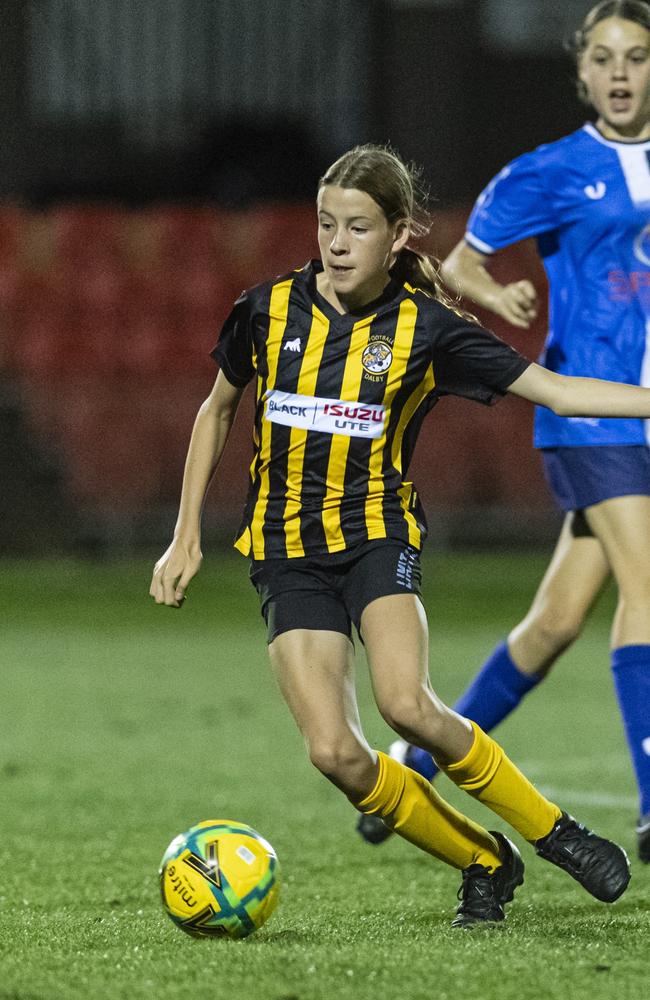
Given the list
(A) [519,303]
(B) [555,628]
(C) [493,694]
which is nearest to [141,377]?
(C) [493,694]

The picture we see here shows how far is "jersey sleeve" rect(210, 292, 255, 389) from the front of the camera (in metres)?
3.88

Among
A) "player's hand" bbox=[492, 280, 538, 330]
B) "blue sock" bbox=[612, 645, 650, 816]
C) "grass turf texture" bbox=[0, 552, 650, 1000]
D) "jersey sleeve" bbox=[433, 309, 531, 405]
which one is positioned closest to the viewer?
"grass turf texture" bbox=[0, 552, 650, 1000]

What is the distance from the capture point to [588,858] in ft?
12.2

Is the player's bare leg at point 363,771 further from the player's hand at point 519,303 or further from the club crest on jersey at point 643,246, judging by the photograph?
the club crest on jersey at point 643,246

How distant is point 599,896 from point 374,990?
34.3 inches

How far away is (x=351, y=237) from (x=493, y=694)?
1.64 meters

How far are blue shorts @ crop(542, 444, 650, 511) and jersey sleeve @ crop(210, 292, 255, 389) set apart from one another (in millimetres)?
1004

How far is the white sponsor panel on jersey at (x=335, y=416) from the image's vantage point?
3.76 meters

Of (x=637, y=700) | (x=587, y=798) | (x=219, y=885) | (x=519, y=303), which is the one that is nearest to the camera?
(x=219, y=885)

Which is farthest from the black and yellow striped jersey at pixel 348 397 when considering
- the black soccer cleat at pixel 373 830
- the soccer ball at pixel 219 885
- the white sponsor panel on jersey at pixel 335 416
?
the black soccer cleat at pixel 373 830

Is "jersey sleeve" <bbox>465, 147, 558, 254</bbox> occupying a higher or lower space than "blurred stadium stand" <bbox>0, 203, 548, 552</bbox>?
higher

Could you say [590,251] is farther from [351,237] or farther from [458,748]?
[458,748]

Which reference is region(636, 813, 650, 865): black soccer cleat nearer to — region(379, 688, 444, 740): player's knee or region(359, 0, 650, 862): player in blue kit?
region(359, 0, 650, 862): player in blue kit

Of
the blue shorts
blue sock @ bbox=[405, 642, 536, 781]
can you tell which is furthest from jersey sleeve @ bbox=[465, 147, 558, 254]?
blue sock @ bbox=[405, 642, 536, 781]
